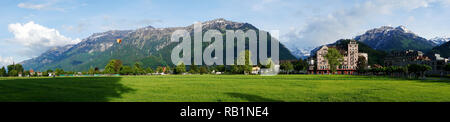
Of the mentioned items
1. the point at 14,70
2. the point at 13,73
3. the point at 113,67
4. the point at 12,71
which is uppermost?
the point at 113,67

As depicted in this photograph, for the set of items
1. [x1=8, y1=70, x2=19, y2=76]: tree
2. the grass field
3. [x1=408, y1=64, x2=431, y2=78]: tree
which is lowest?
[x1=8, y1=70, x2=19, y2=76]: tree

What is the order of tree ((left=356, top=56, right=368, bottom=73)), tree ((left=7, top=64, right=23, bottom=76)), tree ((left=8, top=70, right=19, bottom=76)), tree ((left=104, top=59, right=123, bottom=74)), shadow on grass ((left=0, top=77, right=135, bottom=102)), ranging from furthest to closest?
tree ((left=104, top=59, right=123, bottom=74)), tree ((left=7, top=64, right=23, bottom=76)), tree ((left=8, top=70, right=19, bottom=76)), tree ((left=356, top=56, right=368, bottom=73)), shadow on grass ((left=0, top=77, right=135, bottom=102))

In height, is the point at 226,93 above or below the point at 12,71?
below

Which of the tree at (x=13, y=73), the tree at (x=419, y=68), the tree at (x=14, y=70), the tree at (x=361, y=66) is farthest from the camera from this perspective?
the tree at (x=14, y=70)

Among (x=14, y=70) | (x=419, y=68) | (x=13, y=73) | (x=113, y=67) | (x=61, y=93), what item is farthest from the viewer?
(x=113, y=67)

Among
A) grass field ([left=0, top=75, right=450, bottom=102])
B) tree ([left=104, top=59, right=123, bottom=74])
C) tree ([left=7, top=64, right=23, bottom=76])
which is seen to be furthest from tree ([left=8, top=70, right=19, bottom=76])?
grass field ([left=0, top=75, right=450, bottom=102])

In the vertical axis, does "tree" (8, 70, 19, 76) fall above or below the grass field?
below

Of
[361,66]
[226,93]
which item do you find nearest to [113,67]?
[361,66]

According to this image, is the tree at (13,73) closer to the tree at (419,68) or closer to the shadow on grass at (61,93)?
the shadow on grass at (61,93)

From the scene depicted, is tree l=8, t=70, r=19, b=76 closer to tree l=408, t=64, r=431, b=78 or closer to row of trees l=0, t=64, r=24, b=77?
row of trees l=0, t=64, r=24, b=77

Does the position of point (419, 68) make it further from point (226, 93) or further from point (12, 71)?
point (12, 71)

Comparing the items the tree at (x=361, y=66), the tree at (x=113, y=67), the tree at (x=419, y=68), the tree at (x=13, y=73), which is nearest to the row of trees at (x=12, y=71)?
Result: the tree at (x=13, y=73)
